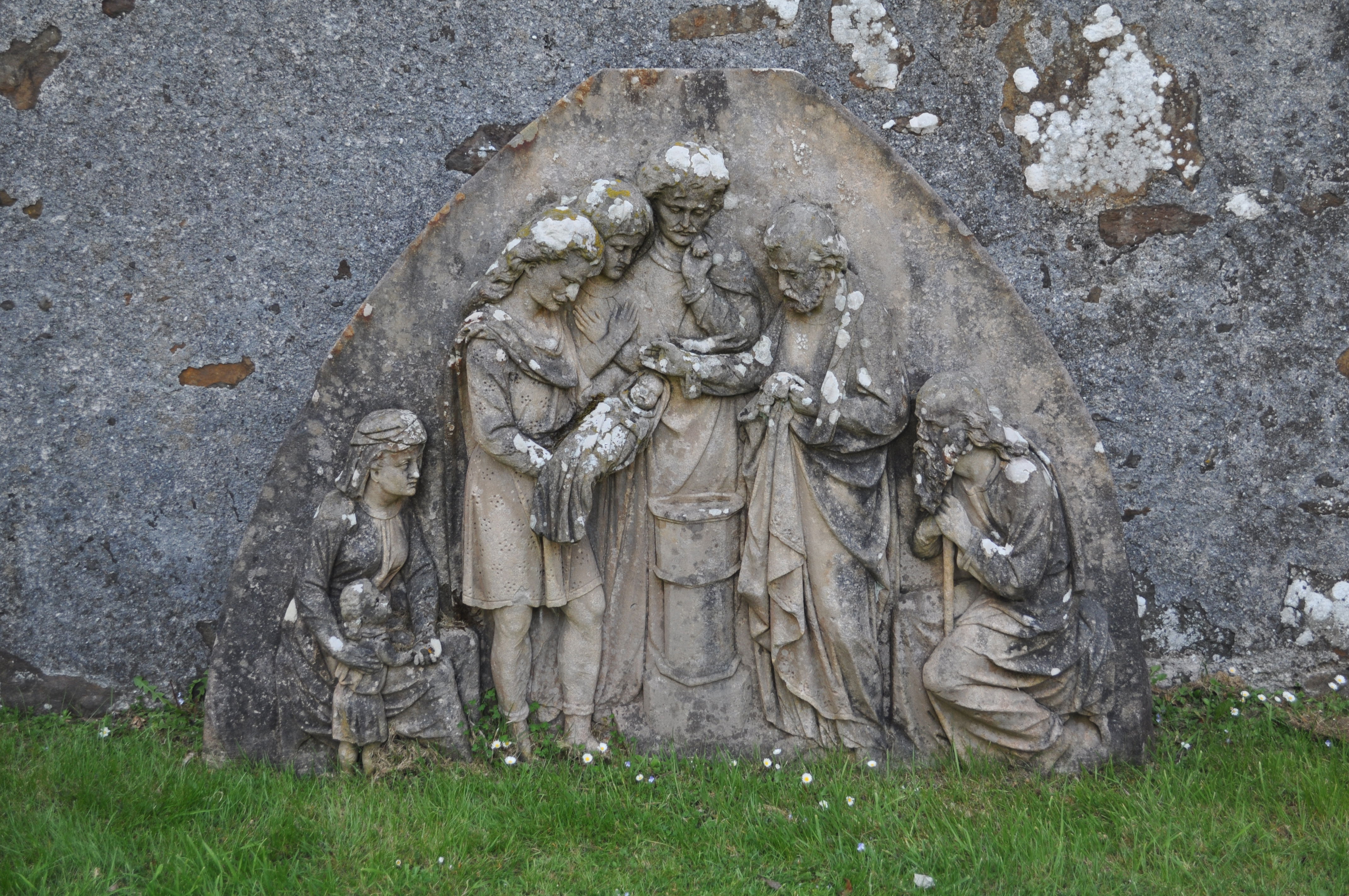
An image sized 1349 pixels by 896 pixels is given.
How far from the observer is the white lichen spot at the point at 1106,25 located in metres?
4.04

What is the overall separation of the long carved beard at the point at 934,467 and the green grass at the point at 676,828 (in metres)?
0.96

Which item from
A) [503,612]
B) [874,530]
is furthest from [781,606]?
[503,612]

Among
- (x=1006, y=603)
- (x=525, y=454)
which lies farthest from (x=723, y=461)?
(x=1006, y=603)

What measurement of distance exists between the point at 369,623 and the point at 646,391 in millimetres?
1234

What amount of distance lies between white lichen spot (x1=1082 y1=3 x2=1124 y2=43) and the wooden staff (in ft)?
7.09

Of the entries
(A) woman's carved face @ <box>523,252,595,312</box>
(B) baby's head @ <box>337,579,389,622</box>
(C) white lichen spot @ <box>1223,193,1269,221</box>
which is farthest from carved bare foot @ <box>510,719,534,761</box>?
(C) white lichen spot @ <box>1223,193,1269,221</box>

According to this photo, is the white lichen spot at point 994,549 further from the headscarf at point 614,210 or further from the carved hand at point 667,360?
the headscarf at point 614,210

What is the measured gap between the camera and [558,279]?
3.33m

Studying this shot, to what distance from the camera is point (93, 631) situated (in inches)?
167

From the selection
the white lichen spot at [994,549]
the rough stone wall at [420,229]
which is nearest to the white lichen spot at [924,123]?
the rough stone wall at [420,229]

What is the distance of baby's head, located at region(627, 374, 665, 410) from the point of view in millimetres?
A: 3438

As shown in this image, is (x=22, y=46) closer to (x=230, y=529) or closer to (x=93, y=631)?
(x=230, y=529)

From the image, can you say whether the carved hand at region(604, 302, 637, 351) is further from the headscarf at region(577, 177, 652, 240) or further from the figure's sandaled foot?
the figure's sandaled foot

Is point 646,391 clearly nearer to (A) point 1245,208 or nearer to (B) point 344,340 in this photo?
(B) point 344,340
